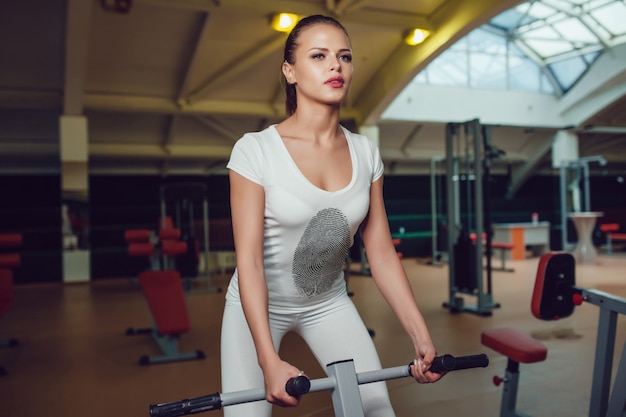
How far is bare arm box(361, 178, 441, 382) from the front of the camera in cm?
131

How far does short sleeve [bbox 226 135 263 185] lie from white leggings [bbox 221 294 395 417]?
32 centimetres

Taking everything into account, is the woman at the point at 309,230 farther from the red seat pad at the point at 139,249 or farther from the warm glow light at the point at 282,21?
the warm glow light at the point at 282,21

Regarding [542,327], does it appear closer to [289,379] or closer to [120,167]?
[289,379]

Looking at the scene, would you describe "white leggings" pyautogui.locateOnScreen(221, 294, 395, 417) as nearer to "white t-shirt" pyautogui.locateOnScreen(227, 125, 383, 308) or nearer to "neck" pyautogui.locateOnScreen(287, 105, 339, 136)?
"white t-shirt" pyautogui.locateOnScreen(227, 125, 383, 308)

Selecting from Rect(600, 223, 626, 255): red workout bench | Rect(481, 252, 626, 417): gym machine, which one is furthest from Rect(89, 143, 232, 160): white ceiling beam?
Rect(481, 252, 626, 417): gym machine

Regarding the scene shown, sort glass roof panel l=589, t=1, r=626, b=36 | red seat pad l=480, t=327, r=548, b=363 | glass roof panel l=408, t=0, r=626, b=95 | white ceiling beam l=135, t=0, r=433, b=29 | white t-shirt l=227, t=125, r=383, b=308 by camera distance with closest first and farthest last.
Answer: white t-shirt l=227, t=125, r=383, b=308
red seat pad l=480, t=327, r=548, b=363
white ceiling beam l=135, t=0, r=433, b=29
glass roof panel l=589, t=1, r=626, b=36
glass roof panel l=408, t=0, r=626, b=95

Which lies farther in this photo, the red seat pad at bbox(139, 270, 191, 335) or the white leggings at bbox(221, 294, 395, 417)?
the red seat pad at bbox(139, 270, 191, 335)

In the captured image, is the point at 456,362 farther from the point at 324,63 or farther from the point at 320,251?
the point at 324,63

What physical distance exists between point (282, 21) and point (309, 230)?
578 centimetres

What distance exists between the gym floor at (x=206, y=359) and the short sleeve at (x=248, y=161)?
76.7 inches

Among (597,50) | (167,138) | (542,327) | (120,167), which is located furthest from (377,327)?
(597,50)

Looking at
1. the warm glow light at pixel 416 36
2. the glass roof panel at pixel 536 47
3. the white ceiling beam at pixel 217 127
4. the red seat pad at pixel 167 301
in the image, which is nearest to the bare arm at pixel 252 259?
the red seat pad at pixel 167 301

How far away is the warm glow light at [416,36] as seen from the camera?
7.45 m

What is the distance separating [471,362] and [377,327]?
12.4 feet
